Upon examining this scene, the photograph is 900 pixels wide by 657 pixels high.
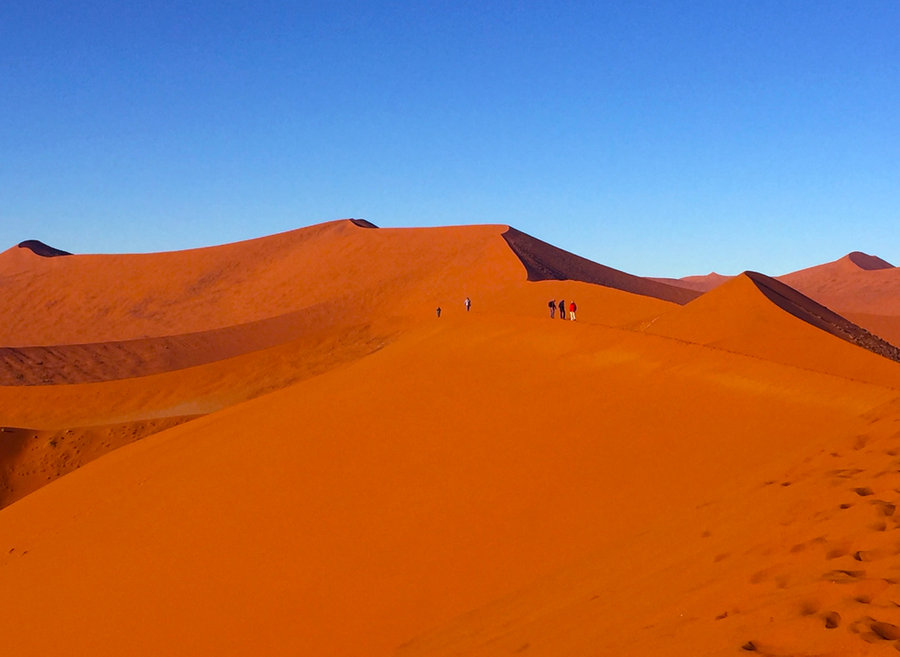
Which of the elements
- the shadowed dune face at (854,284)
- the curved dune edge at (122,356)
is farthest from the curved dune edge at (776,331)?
the shadowed dune face at (854,284)

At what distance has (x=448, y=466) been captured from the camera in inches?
381

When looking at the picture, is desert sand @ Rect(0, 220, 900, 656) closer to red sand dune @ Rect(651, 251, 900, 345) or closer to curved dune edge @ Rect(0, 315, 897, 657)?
curved dune edge @ Rect(0, 315, 897, 657)

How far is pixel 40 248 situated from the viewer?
4065 inches

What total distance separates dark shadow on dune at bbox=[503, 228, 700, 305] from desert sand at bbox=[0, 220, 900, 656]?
147 ft

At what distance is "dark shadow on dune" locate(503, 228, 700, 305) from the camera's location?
6600cm

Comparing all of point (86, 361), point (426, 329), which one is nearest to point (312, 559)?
point (426, 329)

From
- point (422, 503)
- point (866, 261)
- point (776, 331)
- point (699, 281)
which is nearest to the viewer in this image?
point (422, 503)

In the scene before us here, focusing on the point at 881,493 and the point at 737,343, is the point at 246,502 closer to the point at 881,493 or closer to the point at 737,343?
the point at 881,493

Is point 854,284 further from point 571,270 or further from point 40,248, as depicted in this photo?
point 40,248

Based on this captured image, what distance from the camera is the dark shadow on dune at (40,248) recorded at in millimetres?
99438

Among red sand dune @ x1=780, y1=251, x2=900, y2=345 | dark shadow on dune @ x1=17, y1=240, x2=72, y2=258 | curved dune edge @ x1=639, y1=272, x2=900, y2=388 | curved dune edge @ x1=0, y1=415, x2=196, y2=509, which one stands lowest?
curved dune edge @ x1=0, y1=415, x2=196, y2=509

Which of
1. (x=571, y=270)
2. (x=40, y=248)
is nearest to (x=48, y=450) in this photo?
(x=571, y=270)

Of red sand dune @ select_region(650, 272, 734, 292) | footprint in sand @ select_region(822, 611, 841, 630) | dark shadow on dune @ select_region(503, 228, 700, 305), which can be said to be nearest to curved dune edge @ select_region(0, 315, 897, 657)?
footprint in sand @ select_region(822, 611, 841, 630)

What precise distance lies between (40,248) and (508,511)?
10909 cm
